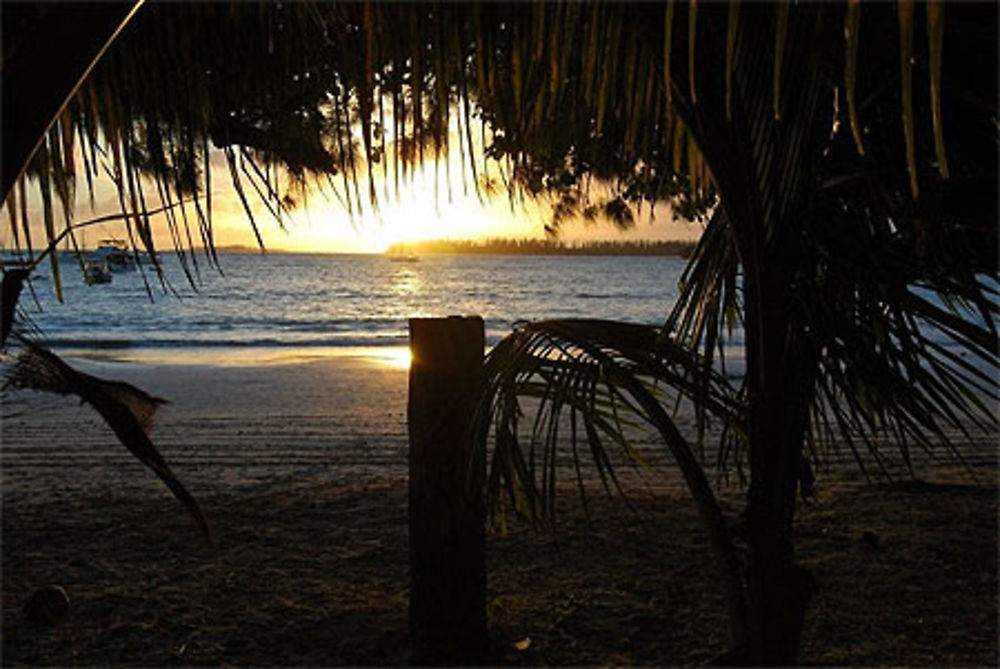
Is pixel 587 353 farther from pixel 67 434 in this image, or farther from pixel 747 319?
pixel 67 434

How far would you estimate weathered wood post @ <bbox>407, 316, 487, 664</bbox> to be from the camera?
3.24 meters

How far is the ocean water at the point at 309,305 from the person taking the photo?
2569cm

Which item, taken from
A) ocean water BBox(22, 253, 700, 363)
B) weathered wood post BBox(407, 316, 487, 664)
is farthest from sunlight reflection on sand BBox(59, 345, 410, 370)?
weathered wood post BBox(407, 316, 487, 664)

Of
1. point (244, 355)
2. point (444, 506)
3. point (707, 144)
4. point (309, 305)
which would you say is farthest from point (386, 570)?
point (309, 305)

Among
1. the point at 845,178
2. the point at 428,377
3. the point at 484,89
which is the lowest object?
the point at 428,377

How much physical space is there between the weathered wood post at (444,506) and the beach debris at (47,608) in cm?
163

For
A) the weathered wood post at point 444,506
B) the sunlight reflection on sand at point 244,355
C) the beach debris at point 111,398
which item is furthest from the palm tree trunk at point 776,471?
the sunlight reflection on sand at point 244,355

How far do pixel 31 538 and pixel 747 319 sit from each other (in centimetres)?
460

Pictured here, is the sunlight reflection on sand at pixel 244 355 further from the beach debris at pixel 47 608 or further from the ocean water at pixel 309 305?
the beach debris at pixel 47 608

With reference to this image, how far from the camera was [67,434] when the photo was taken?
8891 mm

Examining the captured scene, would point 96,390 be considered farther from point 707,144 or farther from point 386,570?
point 386,570

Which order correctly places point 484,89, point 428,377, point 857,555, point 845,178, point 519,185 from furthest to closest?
point 857,555, point 428,377, point 519,185, point 845,178, point 484,89

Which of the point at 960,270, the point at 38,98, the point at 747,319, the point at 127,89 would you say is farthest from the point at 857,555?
the point at 38,98

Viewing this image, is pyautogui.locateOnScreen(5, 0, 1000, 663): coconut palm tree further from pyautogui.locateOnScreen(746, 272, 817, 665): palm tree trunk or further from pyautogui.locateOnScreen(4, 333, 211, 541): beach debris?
pyautogui.locateOnScreen(4, 333, 211, 541): beach debris
